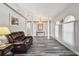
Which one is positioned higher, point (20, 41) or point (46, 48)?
point (20, 41)

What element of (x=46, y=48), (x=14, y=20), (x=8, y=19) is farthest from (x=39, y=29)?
(x=8, y=19)

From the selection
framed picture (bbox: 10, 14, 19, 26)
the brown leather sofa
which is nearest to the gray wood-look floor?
the brown leather sofa

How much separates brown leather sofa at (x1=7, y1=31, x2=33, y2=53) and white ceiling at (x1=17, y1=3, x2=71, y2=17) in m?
0.56

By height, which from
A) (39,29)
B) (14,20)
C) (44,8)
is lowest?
(39,29)

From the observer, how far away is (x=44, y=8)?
333 centimetres

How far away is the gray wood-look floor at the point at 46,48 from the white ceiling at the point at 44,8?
60cm

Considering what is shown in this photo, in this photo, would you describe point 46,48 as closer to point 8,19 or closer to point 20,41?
point 20,41

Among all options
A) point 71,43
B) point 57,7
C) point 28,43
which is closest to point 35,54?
point 28,43

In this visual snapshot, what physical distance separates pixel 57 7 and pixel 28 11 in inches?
26.4

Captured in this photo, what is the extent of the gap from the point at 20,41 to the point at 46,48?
0.62m

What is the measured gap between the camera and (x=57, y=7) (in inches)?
128

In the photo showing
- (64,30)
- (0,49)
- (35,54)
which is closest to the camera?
(0,49)

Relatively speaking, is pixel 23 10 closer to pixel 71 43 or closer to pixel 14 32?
pixel 14 32

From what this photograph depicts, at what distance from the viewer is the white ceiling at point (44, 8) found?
3192 millimetres
